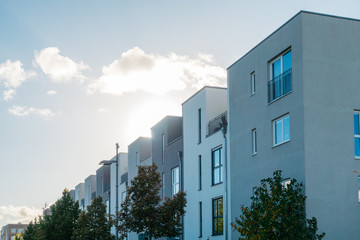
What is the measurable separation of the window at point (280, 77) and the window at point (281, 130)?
0.98 m

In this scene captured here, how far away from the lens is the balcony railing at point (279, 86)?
2288 cm

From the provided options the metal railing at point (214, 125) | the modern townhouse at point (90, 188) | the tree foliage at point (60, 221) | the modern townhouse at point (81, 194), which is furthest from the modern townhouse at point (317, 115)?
the modern townhouse at point (81, 194)

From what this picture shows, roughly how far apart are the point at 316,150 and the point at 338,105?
1.98m

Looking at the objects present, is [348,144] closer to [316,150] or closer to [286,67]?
[316,150]

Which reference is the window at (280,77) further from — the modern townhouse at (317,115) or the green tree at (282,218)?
the green tree at (282,218)

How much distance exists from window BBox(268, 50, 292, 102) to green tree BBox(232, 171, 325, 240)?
12.9ft

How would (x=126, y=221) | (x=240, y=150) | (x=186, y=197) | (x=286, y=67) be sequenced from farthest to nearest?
(x=186, y=197) < (x=126, y=221) < (x=240, y=150) < (x=286, y=67)

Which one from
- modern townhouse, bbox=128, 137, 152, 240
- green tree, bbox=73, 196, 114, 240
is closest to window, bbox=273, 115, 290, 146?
green tree, bbox=73, 196, 114, 240

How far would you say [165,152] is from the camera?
38.7m

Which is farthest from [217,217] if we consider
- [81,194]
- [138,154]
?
[81,194]

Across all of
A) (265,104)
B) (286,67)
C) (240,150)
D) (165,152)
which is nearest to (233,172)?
(240,150)

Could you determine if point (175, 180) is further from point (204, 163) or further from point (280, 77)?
point (280, 77)

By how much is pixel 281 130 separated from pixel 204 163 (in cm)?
919

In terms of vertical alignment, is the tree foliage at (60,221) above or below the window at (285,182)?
below
